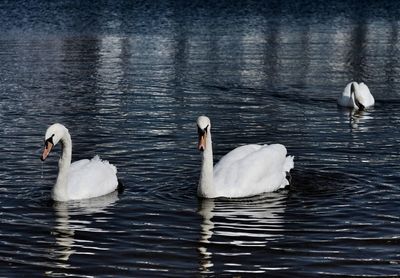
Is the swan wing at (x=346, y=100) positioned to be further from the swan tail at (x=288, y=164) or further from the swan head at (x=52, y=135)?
the swan head at (x=52, y=135)

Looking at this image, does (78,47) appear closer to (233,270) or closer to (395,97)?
(395,97)

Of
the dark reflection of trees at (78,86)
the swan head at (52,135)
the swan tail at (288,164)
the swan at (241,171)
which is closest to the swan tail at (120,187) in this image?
the swan at (241,171)

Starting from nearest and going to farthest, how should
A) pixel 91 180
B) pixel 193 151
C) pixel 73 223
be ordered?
pixel 73 223
pixel 91 180
pixel 193 151

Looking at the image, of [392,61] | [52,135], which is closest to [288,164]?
[52,135]

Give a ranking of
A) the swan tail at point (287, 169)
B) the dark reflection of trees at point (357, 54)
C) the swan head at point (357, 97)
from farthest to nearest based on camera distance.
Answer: the dark reflection of trees at point (357, 54) → the swan head at point (357, 97) → the swan tail at point (287, 169)

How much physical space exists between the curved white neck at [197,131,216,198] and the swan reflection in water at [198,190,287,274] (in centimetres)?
13

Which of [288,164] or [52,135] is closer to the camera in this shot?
[52,135]

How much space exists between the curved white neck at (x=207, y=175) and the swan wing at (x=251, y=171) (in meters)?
0.21

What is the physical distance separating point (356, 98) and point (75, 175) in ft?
36.0

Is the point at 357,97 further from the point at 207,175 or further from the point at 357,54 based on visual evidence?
the point at 357,54

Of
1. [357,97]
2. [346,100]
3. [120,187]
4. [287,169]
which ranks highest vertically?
[357,97]

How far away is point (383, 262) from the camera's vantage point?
11.8 meters

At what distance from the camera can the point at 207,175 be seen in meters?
14.9

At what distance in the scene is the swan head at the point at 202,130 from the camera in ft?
48.1
